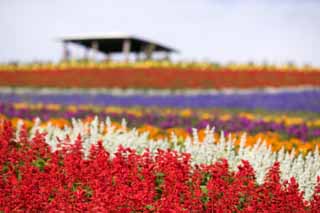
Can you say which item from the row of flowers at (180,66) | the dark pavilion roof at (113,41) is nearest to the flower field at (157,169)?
the row of flowers at (180,66)

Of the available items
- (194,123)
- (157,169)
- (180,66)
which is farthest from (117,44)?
(157,169)

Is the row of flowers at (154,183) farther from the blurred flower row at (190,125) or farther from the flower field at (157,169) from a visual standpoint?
the blurred flower row at (190,125)

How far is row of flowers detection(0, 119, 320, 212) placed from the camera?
14.6 ft

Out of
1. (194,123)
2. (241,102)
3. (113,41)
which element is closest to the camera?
(194,123)

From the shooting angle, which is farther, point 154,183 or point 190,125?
point 190,125

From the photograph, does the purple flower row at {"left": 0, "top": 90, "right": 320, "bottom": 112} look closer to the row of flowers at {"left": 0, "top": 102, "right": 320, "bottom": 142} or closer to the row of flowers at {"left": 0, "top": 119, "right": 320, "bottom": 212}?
the row of flowers at {"left": 0, "top": 102, "right": 320, "bottom": 142}

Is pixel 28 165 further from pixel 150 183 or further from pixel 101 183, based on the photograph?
pixel 150 183

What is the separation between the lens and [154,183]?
5.00 metres

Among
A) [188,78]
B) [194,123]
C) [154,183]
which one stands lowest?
[188,78]

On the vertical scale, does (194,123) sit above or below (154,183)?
below

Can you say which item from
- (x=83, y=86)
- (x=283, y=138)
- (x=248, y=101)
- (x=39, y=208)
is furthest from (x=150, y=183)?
(x=83, y=86)

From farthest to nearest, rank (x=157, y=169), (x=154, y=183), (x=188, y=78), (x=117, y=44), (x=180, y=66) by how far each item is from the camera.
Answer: (x=117, y=44) → (x=180, y=66) → (x=188, y=78) → (x=157, y=169) → (x=154, y=183)

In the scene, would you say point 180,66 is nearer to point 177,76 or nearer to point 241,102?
Result: point 177,76

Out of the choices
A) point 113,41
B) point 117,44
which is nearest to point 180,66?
point 113,41
